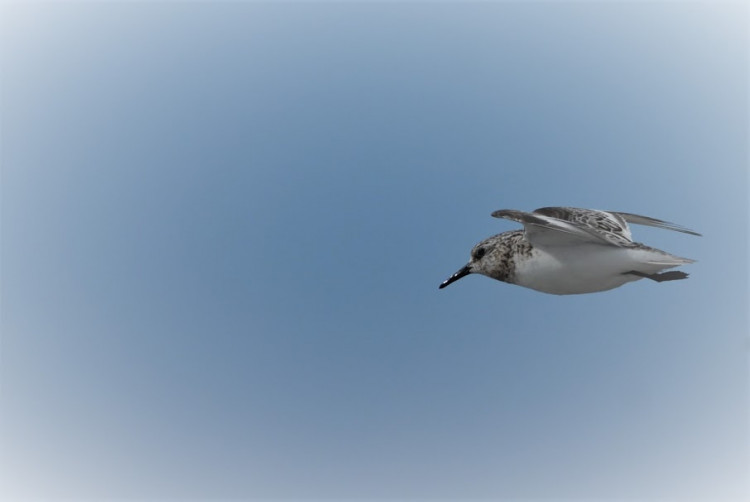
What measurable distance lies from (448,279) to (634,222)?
198 cm

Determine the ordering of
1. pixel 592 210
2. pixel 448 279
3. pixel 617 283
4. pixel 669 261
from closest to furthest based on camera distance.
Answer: pixel 669 261, pixel 617 283, pixel 592 210, pixel 448 279

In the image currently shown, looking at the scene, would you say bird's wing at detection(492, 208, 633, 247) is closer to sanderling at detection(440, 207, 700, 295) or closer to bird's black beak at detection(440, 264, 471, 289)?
sanderling at detection(440, 207, 700, 295)

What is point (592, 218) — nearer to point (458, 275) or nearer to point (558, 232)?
point (558, 232)

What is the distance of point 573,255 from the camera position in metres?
6.83

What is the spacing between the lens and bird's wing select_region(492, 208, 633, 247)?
6.54 metres

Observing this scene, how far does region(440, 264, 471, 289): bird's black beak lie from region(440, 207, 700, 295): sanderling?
0.46 meters

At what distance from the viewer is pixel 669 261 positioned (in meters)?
6.54

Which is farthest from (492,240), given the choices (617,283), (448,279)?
(617,283)

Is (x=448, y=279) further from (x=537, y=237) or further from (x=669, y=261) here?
(x=669, y=261)

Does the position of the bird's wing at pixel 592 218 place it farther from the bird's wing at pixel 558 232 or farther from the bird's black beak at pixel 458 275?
the bird's black beak at pixel 458 275

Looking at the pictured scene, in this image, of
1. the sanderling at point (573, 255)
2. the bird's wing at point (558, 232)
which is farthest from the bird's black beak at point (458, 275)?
the bird's wing at point (558, 232)

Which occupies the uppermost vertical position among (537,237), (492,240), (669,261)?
(492,240)

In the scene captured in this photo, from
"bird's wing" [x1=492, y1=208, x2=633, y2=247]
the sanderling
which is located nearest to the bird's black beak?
the sanderling

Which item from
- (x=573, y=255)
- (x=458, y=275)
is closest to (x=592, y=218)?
(x=573, y=255)
